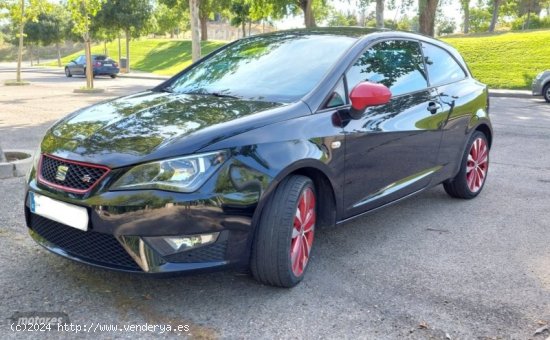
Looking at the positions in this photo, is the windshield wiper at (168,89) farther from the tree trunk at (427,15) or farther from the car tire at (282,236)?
the tree trunk at (427,15)

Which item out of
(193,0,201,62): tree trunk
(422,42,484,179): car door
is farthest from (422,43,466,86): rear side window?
(193,0,201,62): tree trunk

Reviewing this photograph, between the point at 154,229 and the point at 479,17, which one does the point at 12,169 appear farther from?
the point at 479,17

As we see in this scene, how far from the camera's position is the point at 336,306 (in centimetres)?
317

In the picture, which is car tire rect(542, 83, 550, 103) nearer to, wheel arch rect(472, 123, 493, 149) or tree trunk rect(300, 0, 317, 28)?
wheel arch rect(472, 123, 493, 149)

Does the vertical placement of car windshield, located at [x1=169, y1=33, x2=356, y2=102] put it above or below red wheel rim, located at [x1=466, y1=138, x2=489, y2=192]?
above

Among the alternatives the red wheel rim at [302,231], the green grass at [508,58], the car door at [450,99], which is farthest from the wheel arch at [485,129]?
the green grass at [508,58]

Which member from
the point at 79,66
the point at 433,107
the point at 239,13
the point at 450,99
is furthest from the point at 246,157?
the point at 239,13

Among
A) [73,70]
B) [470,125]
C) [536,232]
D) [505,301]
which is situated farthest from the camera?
[73,70]

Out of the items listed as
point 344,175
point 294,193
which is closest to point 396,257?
point 344,175

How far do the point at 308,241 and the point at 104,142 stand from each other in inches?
55.6

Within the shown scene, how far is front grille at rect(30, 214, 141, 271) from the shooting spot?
2898mm

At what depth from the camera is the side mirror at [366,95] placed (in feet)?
11.9

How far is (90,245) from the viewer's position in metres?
2.98

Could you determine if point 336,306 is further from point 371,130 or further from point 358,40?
point 358,40
